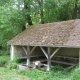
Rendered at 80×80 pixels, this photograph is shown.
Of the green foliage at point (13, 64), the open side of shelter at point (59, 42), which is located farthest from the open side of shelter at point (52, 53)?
the green foliage at point (13, 64)

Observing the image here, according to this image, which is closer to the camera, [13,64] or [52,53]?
[13,64]

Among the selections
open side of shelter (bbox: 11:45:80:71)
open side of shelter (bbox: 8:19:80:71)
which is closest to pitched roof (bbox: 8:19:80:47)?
open side of shelter (bbox: 8:19:80:71)

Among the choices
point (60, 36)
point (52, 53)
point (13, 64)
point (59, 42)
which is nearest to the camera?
point (59, 42)

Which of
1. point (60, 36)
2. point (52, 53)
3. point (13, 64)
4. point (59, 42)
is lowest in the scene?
point (13, 64)

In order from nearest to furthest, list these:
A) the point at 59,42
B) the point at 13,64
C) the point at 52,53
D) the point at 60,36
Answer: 1. the point at 59,42
2. the point at 60,36
3. the point at 13,64
4. the point at 52,53

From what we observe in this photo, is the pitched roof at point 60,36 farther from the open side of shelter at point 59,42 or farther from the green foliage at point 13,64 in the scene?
the green foliage at point 13,64

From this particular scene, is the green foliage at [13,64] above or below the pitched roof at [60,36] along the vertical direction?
below

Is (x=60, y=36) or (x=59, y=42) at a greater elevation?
(x=60, y=36)

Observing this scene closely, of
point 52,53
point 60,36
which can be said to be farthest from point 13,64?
point 60,36

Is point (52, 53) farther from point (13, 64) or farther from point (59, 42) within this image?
point (59, 42)

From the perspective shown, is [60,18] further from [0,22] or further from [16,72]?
[16,72]

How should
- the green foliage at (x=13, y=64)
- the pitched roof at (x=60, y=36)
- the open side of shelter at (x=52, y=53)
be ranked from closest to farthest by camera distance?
the pitched roof at (x=60, y=36) < the open side of shelter at (x=52, y=53) < the green foliage at (x=13, y=64)

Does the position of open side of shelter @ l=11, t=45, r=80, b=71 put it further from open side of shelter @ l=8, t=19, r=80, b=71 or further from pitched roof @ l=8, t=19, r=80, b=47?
pitched roof @ l=8, t=19, r=80, b=47

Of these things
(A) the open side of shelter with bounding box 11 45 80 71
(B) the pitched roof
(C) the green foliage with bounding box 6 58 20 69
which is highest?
(B) the pitched roof
